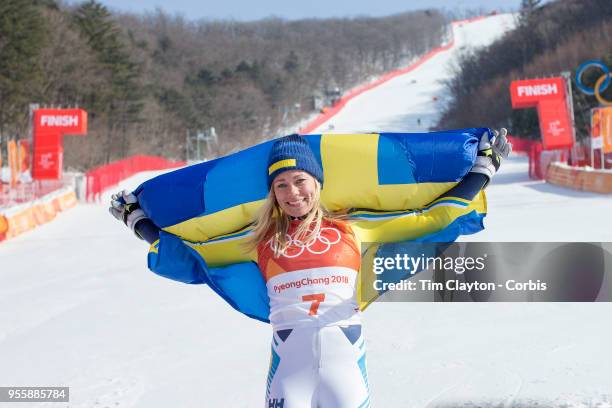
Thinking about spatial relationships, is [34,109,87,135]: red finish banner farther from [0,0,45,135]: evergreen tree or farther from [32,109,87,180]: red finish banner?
[0,0,45,135]: evergreen tree

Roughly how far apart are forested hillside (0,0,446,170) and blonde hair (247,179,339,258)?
4531 centimetres

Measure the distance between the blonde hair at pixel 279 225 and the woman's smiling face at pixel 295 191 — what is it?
0.04m

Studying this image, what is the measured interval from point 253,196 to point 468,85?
85.1m

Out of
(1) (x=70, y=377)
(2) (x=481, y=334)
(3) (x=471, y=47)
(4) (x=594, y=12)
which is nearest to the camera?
(1) (x=70, y=377)

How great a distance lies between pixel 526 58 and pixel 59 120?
69.0 meters

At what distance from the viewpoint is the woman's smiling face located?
324cm

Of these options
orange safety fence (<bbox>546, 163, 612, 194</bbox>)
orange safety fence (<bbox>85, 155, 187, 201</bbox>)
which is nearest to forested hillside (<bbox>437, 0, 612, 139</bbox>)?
orange safety fence (<bbox>85, 155, 187, 201</bbox>)

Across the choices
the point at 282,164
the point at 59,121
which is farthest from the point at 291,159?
the point at 59,121

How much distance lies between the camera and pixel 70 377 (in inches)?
221

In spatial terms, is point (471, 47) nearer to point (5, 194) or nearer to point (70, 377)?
point (5, 194)

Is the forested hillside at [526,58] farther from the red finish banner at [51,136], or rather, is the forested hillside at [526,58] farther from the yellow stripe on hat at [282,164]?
the yellow stripe on hat at [282,164]

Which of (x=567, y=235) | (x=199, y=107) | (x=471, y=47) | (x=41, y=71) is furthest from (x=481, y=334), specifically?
(x=471, y=47)

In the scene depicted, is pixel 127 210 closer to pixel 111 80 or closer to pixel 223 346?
pixel 223 346

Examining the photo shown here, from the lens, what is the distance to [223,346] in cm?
629
